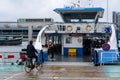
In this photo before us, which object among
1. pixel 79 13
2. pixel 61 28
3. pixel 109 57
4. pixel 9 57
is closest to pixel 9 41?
pixel 79 13

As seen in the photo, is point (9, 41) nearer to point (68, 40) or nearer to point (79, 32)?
point (68, 40)

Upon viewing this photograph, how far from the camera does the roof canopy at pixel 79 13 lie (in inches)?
Answer: 1531

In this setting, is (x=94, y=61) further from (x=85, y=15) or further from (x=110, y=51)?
(x=85, y=15)

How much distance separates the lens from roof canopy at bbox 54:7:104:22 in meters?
38.9

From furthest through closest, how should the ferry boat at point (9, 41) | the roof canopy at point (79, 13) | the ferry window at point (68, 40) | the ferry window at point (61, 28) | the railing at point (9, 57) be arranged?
1. the ferry boat at point (9, 41)
2. the ferry window at point (68, 40)
3. the roof canopy at point (79, 13)
4. the ferry window at point (61, 28)
5. the railing at point (9, 57)

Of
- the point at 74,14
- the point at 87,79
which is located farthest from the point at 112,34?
the point at 87,79

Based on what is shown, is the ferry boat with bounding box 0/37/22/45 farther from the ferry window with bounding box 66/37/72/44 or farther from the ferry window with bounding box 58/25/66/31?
the ferry window with bounding box 58/25/66/31

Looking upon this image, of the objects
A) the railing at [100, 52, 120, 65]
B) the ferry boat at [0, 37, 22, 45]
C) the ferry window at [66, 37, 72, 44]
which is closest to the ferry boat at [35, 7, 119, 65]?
the ferry window at [66, 37, 72, 44]

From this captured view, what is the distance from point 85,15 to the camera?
40.7m

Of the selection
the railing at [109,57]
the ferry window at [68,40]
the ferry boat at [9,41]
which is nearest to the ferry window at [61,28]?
the ferry window at [68,40]

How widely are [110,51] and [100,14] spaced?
25.9 ft

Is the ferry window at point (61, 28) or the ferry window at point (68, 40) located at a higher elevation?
the ferry window at point (61, 28)

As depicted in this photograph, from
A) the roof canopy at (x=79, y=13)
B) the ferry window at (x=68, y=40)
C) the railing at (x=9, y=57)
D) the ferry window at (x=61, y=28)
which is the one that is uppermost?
the roof canopy at (x=79, y=13)

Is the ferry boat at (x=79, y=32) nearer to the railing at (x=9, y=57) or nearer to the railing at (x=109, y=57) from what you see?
the railing at (x=109, y=57)
